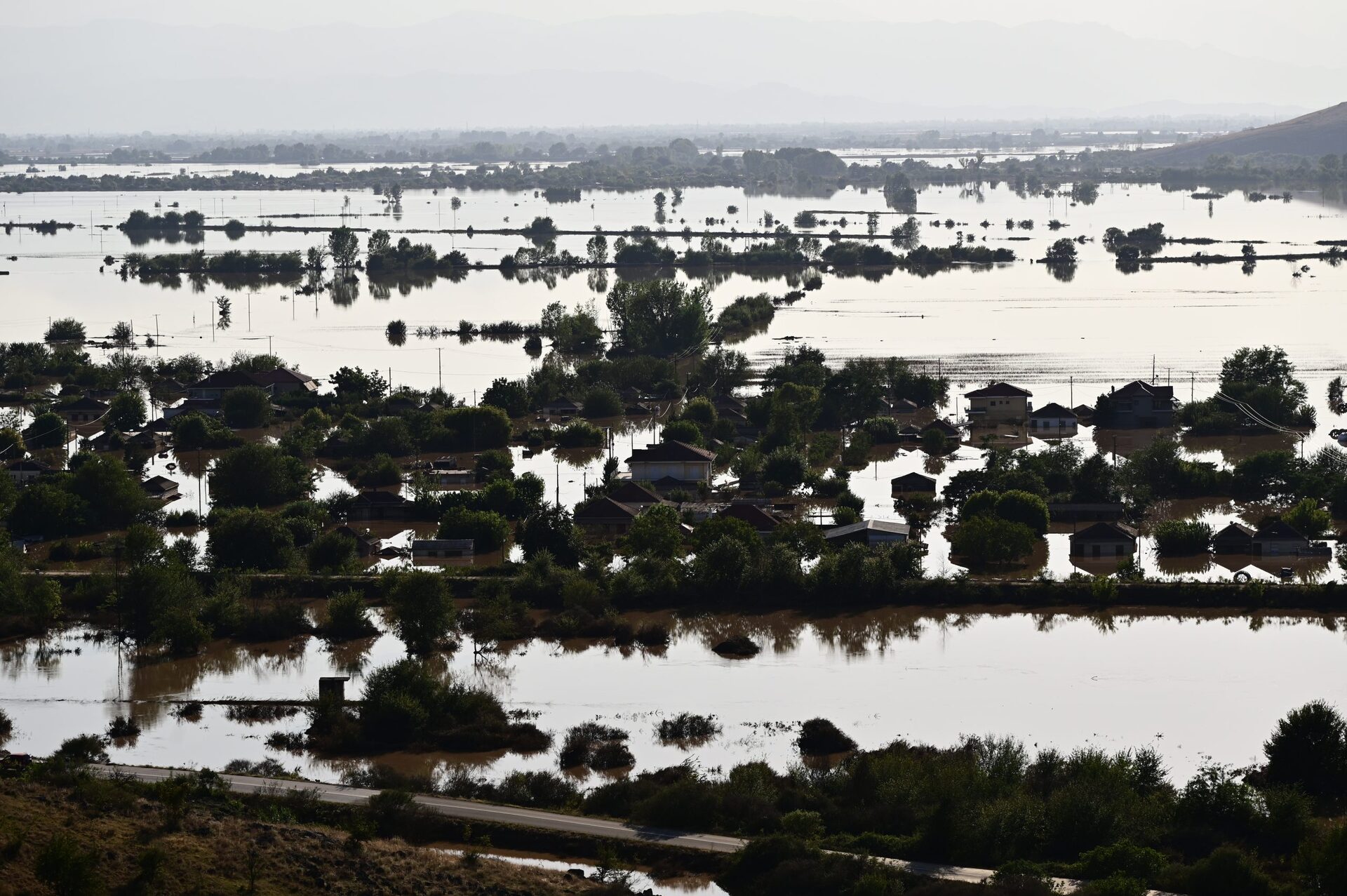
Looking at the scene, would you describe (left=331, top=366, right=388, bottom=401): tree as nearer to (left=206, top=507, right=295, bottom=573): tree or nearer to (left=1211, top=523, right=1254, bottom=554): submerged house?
(left=206, top=507, right=295, bottom=573): tree

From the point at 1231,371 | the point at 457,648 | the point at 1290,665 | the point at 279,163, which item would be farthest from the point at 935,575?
the point at 279,163

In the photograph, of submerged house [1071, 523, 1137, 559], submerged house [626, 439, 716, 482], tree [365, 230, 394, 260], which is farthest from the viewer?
tree [365, 230, 394, 260]

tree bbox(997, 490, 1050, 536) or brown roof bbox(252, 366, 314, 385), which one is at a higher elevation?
brown roof bbox(252, 366, 314, 385)

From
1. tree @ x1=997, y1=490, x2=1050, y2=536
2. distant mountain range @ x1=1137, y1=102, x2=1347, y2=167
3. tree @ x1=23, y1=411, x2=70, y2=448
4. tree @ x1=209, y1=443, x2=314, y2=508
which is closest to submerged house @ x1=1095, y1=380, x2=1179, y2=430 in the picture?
tree @ x1=997, y1=490, x2=1050, y2=536

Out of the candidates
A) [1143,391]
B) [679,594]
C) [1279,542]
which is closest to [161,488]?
[679,594]

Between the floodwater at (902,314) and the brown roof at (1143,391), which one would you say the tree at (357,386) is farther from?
the brown roof at (1143,391)

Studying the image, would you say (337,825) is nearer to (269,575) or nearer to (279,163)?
(269,575)

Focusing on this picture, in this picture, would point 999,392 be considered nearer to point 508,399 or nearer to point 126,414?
point 508,399

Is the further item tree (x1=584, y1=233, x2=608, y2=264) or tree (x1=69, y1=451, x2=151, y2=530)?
tree (x1=584, y1=233, x2=608, y2=264)
